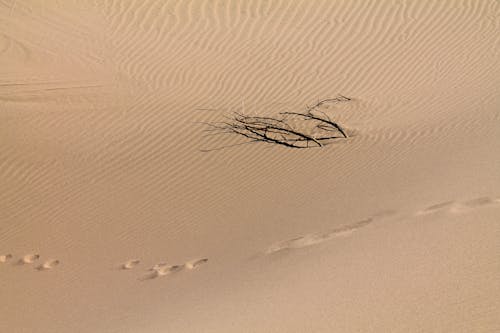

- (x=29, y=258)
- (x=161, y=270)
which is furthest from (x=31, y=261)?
(x=161, y=270)

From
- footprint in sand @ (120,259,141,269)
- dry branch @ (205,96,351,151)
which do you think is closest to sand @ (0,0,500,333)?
footprint in sand @ (120,259,141,269)

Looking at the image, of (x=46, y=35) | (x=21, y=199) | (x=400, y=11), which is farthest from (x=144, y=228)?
(x=400, y=11)

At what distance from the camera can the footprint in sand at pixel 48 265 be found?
18.9 ft

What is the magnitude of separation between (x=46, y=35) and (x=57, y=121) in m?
2.77

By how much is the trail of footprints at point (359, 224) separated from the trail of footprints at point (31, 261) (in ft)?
7.70

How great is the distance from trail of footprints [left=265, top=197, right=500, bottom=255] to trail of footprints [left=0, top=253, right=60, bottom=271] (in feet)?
7.70

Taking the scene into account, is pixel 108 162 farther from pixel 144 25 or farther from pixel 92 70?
pixel 144 25

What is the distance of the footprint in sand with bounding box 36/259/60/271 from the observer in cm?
576

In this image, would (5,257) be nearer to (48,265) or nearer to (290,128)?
(48,265)

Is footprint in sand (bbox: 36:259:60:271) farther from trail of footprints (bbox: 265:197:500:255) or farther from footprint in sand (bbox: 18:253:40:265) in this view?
trail of footprints (bbox: 265:197:500:255)

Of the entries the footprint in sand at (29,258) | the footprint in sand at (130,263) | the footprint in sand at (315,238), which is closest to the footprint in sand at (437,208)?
the footprint in sand at (315,238)

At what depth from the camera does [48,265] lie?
5.79 m

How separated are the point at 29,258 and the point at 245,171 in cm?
265

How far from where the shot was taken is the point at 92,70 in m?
9.53
